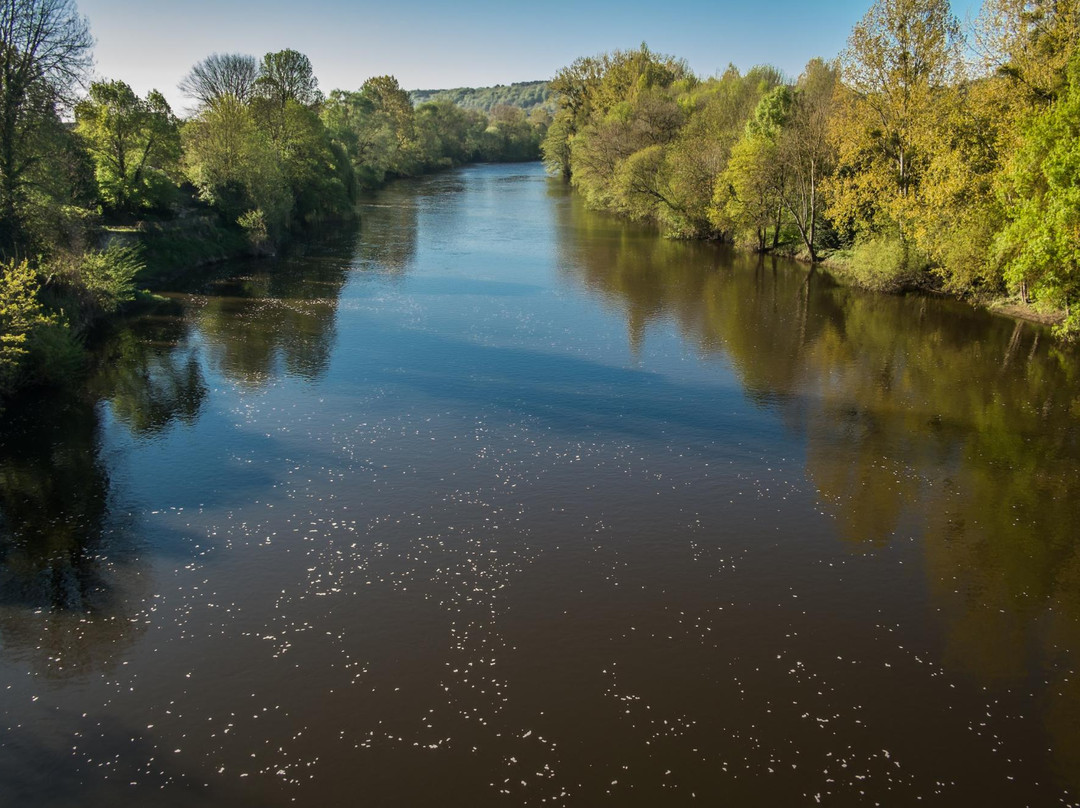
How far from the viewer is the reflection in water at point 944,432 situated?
1434 cm

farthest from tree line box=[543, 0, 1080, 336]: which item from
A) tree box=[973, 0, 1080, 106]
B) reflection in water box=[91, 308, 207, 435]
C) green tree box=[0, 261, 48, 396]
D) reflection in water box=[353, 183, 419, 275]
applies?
green tree box=[0, 261, 48, 396]

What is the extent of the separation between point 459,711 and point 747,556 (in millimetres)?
7493

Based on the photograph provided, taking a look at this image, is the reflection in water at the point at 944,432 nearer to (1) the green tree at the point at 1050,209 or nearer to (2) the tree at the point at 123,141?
(1) the green tree at the point at 1050,209

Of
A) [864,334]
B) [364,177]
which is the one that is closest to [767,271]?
[864,334]

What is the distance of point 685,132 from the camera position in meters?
59.5

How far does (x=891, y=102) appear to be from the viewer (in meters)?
39.2

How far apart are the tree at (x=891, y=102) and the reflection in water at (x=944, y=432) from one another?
17.3 feet

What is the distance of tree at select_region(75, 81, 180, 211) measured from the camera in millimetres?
41781

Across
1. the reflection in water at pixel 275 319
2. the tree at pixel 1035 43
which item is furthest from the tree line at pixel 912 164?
the reflection in water at pixel 275 319

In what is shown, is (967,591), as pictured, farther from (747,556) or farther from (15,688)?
(15,688)

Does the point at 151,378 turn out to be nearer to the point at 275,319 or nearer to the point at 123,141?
the point at 275,319

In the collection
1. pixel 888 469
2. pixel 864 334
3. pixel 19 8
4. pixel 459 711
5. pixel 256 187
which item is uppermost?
pixel 19 8

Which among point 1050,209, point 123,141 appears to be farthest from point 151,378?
point 1050,209

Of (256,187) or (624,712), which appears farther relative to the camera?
(256,187)
